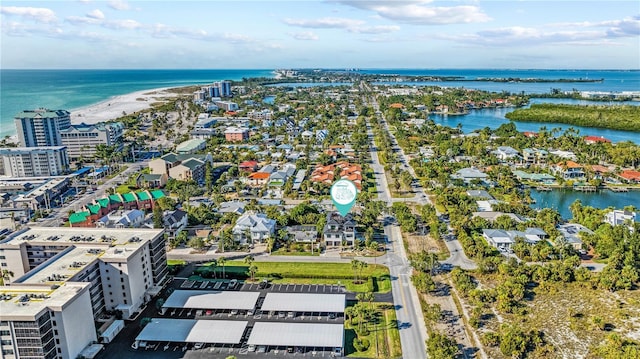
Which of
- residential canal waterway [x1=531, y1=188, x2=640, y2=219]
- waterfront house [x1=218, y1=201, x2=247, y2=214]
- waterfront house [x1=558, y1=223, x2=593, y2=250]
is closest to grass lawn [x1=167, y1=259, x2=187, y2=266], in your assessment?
waterfront house [x1=218, y1=201, x2=247, y2=214]

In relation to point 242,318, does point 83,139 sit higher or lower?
higher

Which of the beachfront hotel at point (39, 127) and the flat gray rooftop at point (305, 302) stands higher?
the beachfront hotel at point (39, 127)

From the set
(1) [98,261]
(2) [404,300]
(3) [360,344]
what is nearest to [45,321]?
(1) [98,261]

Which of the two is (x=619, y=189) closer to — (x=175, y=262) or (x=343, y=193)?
(x=343, y=193)

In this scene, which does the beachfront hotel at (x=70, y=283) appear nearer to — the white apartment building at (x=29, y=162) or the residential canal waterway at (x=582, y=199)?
the white apartment building at (x=29, y=162)

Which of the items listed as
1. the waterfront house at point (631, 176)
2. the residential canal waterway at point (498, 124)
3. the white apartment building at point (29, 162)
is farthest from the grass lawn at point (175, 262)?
the residential canal waterway at point (498, 124)
